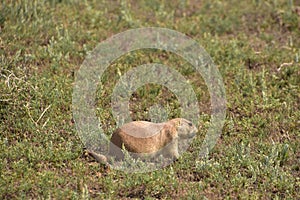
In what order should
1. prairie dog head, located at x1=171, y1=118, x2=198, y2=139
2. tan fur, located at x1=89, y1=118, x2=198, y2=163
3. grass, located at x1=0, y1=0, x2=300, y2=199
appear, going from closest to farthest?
1. grass, located at x1=0, y1=0, x2=300, y2=199
2. tan fur, located at x1=89, y1=118, x2=198, y2=163
3. prairie dog head, located at x1=171, y1=118, x2=198, y2=139

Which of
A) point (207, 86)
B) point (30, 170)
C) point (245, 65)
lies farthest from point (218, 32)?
point (30, 170)

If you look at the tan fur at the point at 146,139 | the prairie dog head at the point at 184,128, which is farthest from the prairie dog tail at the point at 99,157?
the prairie dog head at the point at 184,128

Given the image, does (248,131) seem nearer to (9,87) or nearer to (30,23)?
(9,87)

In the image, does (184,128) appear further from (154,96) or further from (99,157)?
(154,96)

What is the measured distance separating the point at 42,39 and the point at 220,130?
280 centimetres

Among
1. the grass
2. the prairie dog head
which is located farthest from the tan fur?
the grass

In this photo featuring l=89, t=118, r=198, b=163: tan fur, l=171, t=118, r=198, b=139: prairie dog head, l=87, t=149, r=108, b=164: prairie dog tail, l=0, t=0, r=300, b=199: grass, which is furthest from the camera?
l=171, t=118, r=198, b=139: prairie dog head

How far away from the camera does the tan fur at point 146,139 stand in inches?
249

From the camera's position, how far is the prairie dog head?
6598 mm

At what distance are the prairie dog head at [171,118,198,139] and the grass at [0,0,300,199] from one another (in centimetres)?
16

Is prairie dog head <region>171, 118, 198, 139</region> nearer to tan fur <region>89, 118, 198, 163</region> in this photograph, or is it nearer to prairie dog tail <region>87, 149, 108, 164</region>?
tan fur <region>89, 118, 198, 163</region>

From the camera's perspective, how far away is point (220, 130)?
23.2 feet

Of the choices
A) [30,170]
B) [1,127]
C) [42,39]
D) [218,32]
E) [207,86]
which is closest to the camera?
[30,170]

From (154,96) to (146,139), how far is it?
1380 mm
